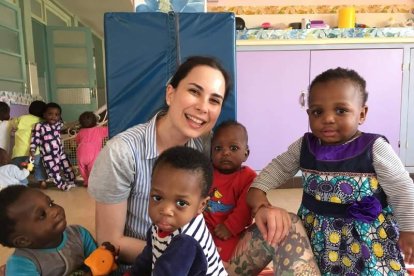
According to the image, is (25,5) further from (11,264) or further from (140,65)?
(11,264)

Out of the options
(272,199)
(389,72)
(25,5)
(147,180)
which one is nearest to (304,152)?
(147,180)

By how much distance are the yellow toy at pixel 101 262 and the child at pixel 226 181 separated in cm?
41

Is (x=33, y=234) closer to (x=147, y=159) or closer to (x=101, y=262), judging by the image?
(x=101, y=262)

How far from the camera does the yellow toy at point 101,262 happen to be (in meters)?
1.19

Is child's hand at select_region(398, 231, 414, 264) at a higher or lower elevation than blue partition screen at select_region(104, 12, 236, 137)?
lower

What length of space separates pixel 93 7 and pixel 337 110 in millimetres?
6723

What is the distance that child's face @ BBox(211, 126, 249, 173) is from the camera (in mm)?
1455

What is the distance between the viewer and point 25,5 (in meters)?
5.24

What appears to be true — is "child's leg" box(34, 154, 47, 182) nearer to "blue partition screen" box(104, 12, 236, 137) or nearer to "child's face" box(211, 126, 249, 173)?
"blue partition screen" box(104, 12, 236, 137)

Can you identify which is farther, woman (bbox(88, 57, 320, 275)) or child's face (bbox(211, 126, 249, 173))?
child's face (bbox(211, 126, 249, 173))

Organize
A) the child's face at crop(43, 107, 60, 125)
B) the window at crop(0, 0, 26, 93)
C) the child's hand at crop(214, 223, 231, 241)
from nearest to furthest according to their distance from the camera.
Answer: the child's hand at crop(214, 223, 231, 241) → the child's face at crop(43, 107, 60, 125) → the window at crop(0, 0, 26, 93)

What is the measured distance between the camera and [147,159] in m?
1.27

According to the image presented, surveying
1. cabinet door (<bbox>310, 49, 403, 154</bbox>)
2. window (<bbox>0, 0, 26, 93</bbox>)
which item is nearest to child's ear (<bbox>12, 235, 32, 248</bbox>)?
cabinet door (<bbox>310, 49, 403, 154</bbox>)

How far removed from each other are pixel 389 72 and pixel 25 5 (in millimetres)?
4869
